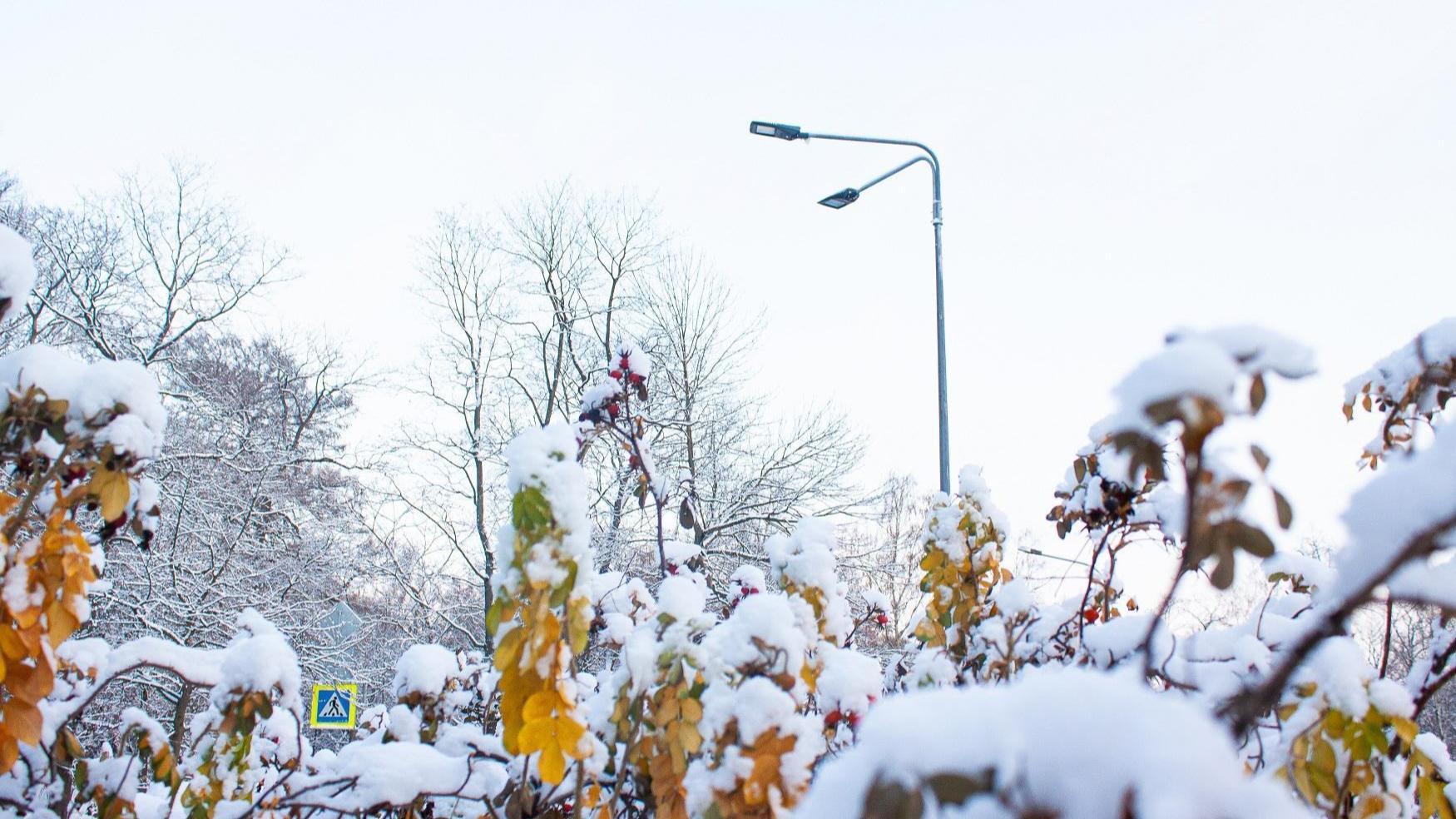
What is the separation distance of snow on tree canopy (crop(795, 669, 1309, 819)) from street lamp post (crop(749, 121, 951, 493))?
16.7 feet

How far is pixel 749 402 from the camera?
15.2 metres

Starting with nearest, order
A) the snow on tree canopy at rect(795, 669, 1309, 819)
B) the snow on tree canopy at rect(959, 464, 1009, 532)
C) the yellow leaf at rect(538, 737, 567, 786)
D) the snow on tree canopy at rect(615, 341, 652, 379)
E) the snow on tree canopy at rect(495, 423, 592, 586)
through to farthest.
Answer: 1. the snow on tree canopy at rect(795, 669, 1309, 819)
2. the yellow leaf at rect(538, 737, 567, 786)
3. the snow on tree canopy at rect(495, 423, 592, 586)
4. the snow on tree canopy at rect(615, 341, 652, 379)
5. the snow on tree canopy at rect(959, 464, 1009, 532)

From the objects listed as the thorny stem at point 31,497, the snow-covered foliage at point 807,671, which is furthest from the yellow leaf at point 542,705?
the thorny stem at point 31,497

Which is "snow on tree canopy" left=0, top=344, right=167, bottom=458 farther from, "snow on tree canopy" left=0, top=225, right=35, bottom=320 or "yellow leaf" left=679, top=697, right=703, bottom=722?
"yellow leaf" left=679, top=697, right=703, bottom=722

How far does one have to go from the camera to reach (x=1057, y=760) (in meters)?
0.50

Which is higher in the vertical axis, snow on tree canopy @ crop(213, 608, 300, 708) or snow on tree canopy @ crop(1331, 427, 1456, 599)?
snow on tree canopy @ crop(1331, 427, 1456, 599)

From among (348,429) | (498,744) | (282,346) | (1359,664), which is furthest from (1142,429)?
(348,429)

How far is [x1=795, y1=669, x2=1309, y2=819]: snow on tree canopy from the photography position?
1.53ft

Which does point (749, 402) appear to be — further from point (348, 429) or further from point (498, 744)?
point (498, 744)

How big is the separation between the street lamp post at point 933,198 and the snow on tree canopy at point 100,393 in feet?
15.0

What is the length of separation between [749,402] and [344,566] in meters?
6.94

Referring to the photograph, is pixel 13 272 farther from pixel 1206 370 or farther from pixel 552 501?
pixel 1206 370

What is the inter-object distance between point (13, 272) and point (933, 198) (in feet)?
19.3

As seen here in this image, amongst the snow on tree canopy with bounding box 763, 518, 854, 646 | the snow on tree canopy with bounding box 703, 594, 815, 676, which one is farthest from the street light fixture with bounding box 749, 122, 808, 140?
the snow on tree canopy with bounding box 703, 594, 815, 676
